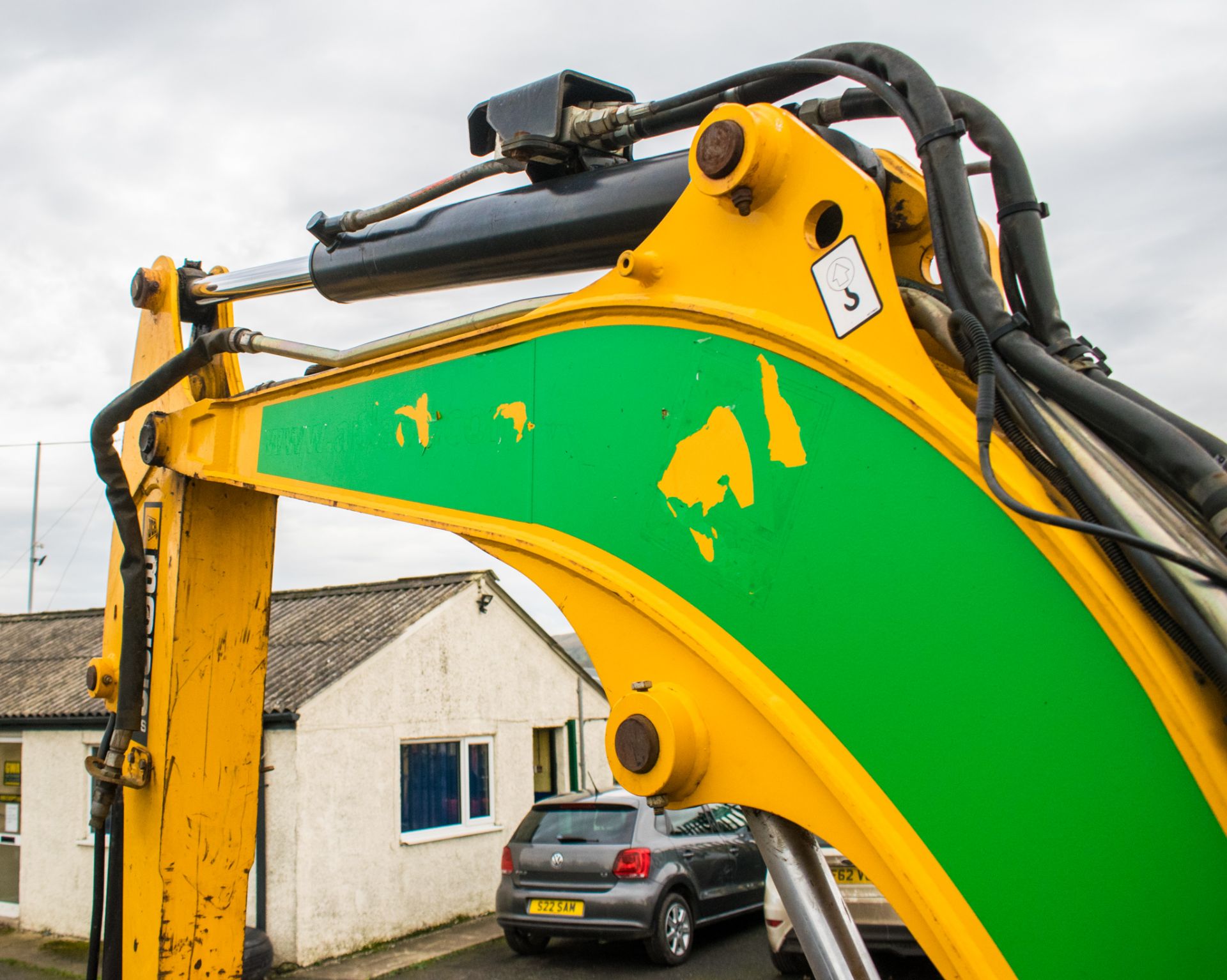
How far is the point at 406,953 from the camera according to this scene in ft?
33.2

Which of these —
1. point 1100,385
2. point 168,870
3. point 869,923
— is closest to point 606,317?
point 1100,385

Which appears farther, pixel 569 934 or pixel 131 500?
pixel 569 934

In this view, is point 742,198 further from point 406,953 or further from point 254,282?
point 406,953

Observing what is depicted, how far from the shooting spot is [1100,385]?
148 cm

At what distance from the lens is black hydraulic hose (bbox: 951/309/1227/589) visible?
49.4 inches

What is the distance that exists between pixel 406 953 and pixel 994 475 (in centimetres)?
1021

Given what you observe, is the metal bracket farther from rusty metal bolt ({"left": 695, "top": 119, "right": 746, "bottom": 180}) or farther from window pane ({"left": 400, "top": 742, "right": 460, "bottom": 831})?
window pane ({"left": 400, "top": 742, "right": 460, "bottom": 831})

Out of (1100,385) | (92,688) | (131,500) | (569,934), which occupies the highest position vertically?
(131,500)

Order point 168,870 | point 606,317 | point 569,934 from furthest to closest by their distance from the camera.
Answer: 1. point 569,934
2. point 168,870
3. point 606,317

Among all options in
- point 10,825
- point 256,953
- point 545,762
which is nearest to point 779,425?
point 256,953

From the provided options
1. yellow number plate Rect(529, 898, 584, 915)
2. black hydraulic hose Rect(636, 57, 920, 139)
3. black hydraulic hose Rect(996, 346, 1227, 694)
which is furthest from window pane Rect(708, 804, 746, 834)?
black hydraulic hose Rect(996, 346, 1227, 694)

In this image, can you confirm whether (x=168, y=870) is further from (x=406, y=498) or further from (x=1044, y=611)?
(x=1044, y=611)

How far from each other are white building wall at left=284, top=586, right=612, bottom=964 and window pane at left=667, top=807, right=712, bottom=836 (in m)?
3.07

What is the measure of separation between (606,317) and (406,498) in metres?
0.76
